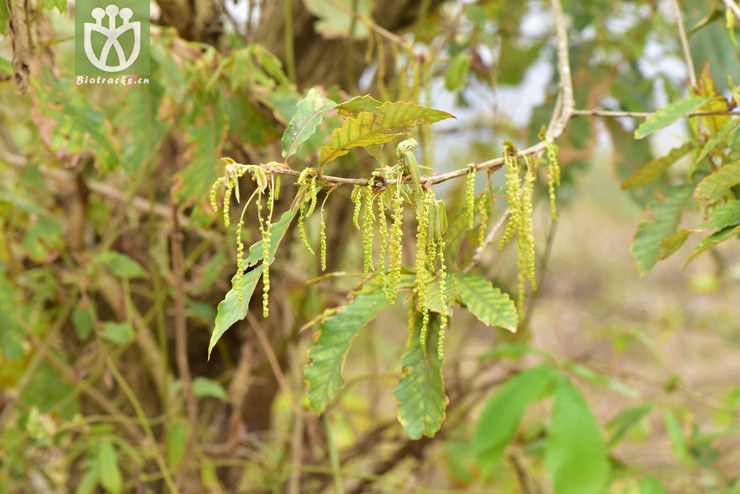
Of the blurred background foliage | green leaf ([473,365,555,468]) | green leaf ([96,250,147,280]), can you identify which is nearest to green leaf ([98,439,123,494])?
the blurred background foliage

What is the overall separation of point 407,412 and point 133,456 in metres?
0.62

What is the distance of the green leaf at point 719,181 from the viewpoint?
61 cm

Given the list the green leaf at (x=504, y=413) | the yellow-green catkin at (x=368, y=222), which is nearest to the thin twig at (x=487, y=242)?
the yellow-green catkin at (x=368, y=222)

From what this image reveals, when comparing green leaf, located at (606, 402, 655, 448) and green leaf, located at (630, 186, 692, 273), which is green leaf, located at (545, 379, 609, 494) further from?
green leaf, located at (630, 186, 692, 273)

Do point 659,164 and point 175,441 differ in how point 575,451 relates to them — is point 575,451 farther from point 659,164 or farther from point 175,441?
point 175,441

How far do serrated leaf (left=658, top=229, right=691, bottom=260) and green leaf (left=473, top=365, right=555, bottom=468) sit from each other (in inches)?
18.3

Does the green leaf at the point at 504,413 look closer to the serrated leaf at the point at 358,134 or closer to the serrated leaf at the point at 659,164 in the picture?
the serrated leaf at the point at 659,164

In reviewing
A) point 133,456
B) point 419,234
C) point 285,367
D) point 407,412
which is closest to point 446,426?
point 285,367

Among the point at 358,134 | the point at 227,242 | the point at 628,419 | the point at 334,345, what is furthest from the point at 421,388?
the point at 628,419

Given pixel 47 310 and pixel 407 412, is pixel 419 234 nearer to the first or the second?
pixel 407 412

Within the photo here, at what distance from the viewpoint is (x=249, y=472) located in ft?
4.99

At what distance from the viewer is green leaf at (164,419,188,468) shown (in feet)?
3.76

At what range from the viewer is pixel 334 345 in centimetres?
65

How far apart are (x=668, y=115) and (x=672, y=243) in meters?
0.12
